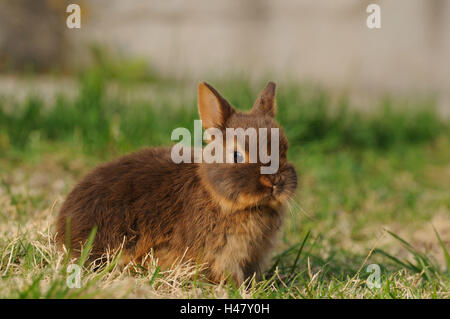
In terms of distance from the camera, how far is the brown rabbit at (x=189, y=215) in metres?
2.89

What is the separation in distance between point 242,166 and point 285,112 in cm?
319

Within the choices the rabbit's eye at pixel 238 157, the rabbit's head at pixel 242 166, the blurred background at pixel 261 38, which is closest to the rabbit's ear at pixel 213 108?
the rabbit's head at pixel 242 166

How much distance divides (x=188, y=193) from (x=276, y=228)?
0.48 metres

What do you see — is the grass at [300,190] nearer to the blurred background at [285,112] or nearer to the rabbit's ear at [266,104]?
the blurred background at [285,112]

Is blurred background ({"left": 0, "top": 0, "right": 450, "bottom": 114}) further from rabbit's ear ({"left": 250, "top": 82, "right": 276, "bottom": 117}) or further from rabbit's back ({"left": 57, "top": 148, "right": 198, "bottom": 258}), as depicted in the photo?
rabbit's back ({"left": 57, "top": 148, "right": 198, "bottom": 258})

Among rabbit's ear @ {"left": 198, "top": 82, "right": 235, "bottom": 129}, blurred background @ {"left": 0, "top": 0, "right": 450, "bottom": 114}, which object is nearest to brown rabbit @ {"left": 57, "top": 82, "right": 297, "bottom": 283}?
rabbit's ear @ {"left": 198, "top": 82, "right": 235, "bottom": 129}

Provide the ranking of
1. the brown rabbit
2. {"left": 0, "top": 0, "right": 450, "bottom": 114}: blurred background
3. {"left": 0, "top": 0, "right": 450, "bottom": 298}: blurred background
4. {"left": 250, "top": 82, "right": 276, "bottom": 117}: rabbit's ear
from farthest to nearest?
1. {"left": 0, "top": 0, "right": 450, "bottom": 114}: blurred background
2. {"left": 0, "top": 0, "right": 450, "bottom": 298}: blurred background
3. {"left": 250, "top": 82, "right": 276, "bottom": 117}: rabbit's ear
4. the brown rabbit

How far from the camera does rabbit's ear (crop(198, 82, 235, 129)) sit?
2896 millimetres

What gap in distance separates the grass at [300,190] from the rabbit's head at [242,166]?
23 cm

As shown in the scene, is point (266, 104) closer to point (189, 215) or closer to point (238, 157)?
point (238, 157)

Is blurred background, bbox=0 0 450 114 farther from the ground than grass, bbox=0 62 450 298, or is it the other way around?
blurred background, bbox=0 0 450 114

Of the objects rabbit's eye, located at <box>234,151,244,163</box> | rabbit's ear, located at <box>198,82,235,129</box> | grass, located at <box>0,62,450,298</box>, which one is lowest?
grass, located at <box>0,62,450,298</box>
